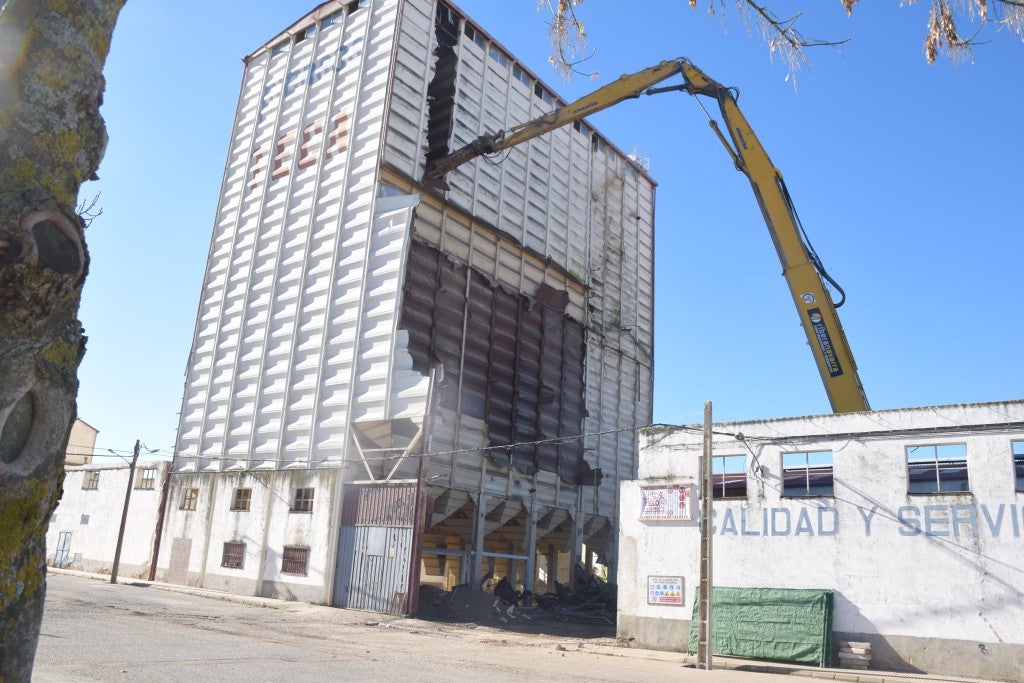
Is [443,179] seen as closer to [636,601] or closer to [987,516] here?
[636,601]

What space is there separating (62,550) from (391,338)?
2063cm

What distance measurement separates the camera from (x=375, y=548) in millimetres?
22016

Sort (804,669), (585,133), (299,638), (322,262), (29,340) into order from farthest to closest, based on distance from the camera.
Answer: (585,133) → (322,262) → (804,669) → (299,638) → (29,340)

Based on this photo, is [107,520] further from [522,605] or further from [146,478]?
[522,605]

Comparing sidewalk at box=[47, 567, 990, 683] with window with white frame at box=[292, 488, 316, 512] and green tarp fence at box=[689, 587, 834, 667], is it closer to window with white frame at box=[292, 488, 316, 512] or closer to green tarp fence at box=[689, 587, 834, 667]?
green tarp fence at box=[689, 587, 834, 667]

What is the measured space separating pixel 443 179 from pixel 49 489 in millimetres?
24534

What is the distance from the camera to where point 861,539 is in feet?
54.4

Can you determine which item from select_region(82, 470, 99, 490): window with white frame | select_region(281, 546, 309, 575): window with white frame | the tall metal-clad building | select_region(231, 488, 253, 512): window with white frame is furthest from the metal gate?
select_region(281, 546, 309, 575): window with white frame

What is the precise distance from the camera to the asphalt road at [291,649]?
10.0 metres

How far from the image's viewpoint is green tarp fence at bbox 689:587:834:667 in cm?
1630

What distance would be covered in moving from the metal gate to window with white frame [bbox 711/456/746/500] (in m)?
27.8

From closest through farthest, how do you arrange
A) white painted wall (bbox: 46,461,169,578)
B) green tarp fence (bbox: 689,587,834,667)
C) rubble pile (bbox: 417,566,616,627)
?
green tarp fence (bbox: 689,587,834,667)
rubble pile (bbox: 417,566,616,627)
white painted wall (bbox: 46,461,169,578)

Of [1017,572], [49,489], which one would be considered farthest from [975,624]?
[49,489]

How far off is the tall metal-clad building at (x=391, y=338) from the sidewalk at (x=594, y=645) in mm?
973
